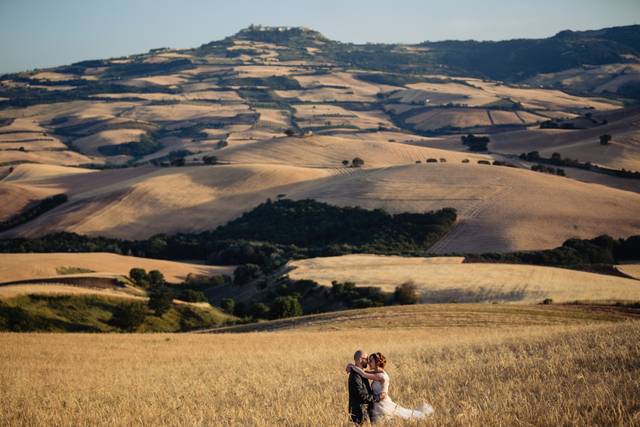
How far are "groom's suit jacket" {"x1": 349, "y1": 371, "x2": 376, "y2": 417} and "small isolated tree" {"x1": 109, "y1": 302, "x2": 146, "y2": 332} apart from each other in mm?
38851

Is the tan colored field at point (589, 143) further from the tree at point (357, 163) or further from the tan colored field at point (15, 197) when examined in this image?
the tan colored field at point (15, 197)

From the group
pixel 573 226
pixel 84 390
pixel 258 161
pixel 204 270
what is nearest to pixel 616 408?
pixel 84 390

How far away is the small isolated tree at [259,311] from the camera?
2232 inches

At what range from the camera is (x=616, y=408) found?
10711 mm


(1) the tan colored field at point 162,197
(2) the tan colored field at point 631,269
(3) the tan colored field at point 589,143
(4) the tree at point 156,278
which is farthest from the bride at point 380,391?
(3) the tan colored field at point 589,143

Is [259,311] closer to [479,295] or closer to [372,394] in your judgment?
[479,295]

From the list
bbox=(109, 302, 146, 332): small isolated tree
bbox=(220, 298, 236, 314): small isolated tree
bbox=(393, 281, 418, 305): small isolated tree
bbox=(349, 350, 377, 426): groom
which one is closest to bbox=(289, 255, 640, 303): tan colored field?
bbox=(393, 281, 418, 305): small isolated tree

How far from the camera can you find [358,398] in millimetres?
12289

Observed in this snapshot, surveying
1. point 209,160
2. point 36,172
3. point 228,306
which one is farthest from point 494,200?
point 36,172

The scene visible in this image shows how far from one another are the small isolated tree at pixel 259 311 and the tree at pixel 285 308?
21.3 inches

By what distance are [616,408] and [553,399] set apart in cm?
144

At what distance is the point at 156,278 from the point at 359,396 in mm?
62173

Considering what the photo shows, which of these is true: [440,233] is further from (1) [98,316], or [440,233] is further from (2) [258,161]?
(2) [258,161]

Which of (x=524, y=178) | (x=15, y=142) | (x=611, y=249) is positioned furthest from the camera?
(x=15, y=142)
